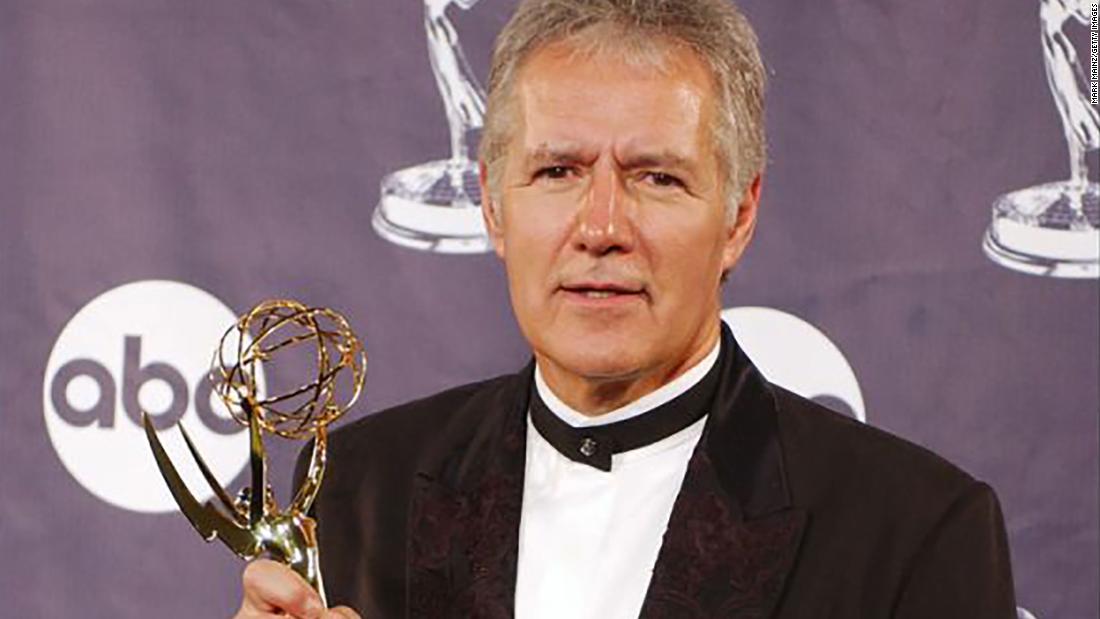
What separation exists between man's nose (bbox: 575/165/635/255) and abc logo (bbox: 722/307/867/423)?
59cm

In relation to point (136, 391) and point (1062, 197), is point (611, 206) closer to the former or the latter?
point (1062, 197)

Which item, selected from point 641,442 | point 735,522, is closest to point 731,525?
point 735,522

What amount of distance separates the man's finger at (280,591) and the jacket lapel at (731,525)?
32 centimetres

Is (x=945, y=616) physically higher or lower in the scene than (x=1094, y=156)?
lower

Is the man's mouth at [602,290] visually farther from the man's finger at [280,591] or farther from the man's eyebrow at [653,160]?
the man's finger at [280,591]

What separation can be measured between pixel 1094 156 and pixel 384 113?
0.83 metres

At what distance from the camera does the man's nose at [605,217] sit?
5.81ft

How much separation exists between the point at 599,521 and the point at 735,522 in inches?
6.0

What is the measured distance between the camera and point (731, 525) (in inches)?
72.8

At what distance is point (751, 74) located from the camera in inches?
73.5

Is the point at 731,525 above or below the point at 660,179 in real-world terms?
below

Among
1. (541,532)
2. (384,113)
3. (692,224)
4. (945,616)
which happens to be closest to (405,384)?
(384,113)

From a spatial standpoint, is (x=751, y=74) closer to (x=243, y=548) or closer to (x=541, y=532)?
(x=541, y=532)

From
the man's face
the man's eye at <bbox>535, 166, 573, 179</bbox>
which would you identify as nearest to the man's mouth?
the man's face
